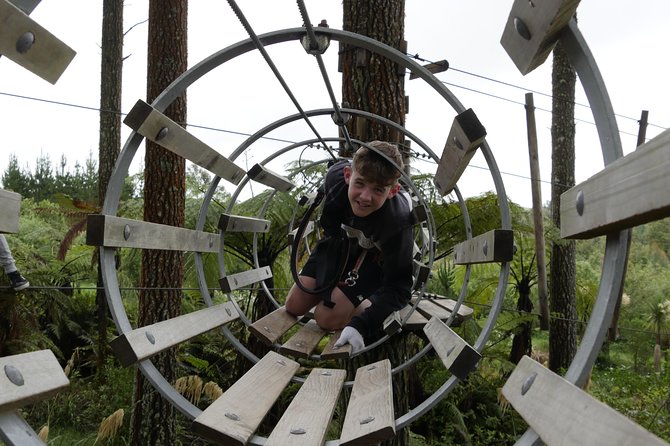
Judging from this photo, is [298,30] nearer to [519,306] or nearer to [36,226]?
[519,306]

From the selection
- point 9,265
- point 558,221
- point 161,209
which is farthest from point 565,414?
point 558,221

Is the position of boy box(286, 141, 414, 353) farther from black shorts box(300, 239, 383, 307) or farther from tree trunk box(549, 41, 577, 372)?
tree trunk box(549, 41, 577, 372)

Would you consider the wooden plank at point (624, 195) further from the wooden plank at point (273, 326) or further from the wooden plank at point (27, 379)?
the wooden plank at point (273, 326)

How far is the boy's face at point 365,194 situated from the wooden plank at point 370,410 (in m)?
0.79

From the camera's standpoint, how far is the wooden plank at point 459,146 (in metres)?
1.75

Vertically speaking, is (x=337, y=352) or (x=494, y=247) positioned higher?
(x=494, y=247)

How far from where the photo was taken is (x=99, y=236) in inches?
67.2

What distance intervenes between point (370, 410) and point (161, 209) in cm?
369

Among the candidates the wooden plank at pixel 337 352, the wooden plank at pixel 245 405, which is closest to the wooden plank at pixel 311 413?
the wooden plank at pixel 245 405

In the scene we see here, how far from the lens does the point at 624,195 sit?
0.88 meters

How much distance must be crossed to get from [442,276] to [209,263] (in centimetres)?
318


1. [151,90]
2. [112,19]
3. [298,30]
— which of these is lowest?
[298,30]

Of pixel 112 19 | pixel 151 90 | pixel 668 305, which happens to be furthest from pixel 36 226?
pixel 668 305

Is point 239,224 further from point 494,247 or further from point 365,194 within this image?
point 494,247
